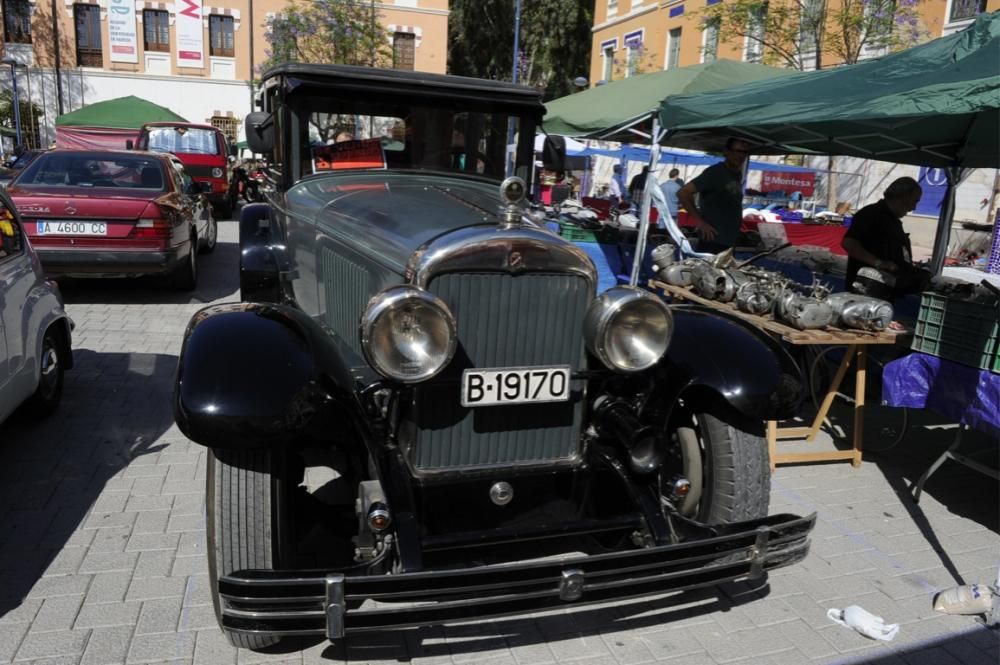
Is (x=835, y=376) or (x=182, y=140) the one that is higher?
(x=182, y=140)

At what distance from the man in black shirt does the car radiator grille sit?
3.89 metres

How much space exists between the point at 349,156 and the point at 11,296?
6.16 feet

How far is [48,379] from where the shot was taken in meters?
4.39

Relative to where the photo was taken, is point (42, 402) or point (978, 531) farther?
point (42, 402)

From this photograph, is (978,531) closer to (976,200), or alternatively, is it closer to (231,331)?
(231,331)

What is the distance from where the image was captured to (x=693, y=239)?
7.70m

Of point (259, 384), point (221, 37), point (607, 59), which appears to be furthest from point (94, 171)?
point (607, 59)

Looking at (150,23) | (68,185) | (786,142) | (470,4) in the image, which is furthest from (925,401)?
(470,4)

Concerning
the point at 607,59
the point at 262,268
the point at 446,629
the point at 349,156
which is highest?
the point at 607,59

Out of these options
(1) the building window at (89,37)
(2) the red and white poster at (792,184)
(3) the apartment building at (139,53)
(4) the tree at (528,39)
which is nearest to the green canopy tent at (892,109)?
(2) the red and white poster at (792,184)

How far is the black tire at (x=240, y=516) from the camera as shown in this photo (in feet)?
7.69

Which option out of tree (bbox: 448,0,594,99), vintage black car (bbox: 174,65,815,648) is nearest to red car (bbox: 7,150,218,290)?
vintage black car (bbox: 174,65,815,648)

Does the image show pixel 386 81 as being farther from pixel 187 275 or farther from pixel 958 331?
pixel 187 275

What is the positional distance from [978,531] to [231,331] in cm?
379
